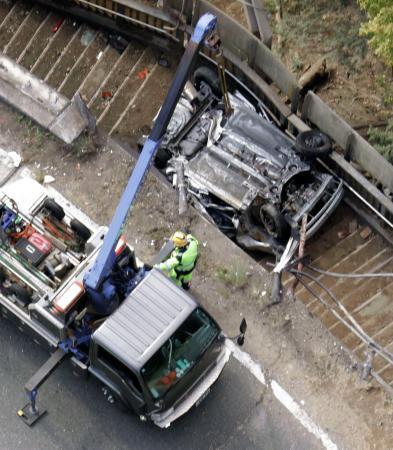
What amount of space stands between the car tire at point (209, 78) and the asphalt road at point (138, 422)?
6013mm

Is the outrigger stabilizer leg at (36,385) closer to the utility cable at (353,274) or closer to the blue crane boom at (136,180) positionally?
the blue crane boom at (136,180)

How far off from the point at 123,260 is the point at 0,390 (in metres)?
2.85

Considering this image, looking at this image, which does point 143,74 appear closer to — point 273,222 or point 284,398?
point 273,222

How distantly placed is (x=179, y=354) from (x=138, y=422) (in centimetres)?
166

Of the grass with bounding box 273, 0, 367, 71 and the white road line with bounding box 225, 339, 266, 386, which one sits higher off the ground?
the grass with bounding box 273, 0, 367, 71

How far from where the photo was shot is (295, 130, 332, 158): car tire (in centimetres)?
1505

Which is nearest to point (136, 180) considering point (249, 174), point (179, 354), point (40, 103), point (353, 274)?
point (179, 354)

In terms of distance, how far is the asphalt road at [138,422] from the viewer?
1245 centimetres

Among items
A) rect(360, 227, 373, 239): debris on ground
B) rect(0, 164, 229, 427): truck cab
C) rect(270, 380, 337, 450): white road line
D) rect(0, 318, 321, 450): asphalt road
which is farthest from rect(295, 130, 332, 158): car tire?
rect(270, 380, 337, 450): white road line

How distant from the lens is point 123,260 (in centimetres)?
1223

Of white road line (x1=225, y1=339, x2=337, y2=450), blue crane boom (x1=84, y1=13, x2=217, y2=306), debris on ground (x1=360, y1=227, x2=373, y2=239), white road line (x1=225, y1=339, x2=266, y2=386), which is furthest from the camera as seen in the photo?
debris on ground (x1=360, y1=227, x2=373, y2=239)

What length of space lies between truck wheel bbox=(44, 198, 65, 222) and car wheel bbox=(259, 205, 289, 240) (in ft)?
12.3

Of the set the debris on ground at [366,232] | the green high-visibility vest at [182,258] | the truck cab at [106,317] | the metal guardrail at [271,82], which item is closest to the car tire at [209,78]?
the metal guardrail at [271,82]

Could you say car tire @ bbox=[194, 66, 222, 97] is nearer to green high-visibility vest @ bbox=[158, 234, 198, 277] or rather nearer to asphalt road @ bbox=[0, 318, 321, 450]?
green high-visibility vest @ bbox=[158, 234, 198, 277]
